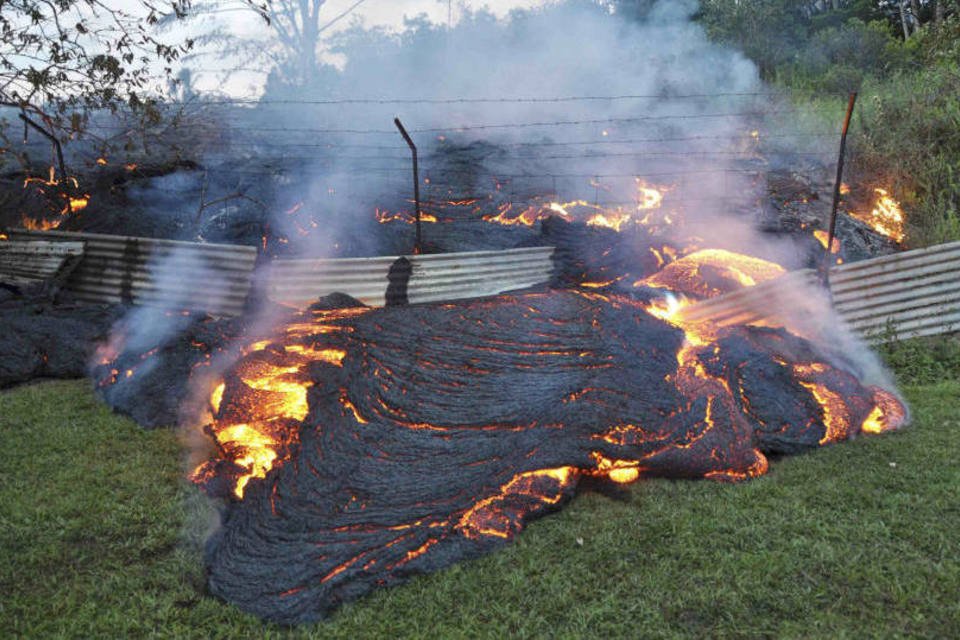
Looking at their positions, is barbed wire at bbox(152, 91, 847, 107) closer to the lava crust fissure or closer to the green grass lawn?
the lava crust fissure

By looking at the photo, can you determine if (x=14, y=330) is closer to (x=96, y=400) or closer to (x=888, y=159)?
(x=96, y=400)

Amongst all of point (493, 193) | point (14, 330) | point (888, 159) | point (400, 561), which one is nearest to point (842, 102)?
point (888, 159)

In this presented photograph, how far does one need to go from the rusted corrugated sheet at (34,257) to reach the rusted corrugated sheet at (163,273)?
5.1 inches

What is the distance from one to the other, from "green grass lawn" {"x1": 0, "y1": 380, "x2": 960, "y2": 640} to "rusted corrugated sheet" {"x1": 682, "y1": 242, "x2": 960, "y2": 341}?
2504 millimetres

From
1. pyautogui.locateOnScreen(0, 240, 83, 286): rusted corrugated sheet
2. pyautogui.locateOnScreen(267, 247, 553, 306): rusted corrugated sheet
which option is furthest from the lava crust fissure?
pyautogui.locateOnScreen(0, 240, 83, 286): rusted corrugated sheet

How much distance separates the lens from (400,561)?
3658mm

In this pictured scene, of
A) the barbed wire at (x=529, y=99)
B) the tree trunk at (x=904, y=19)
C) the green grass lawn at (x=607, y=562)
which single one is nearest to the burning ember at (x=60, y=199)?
the barbed wire at (x=529, y=99)

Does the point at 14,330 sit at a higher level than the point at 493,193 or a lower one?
lower

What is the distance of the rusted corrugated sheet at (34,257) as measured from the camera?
7578 mm

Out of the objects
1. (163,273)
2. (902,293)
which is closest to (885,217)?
(902,293)

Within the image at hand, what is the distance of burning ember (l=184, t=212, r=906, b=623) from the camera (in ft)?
12.4

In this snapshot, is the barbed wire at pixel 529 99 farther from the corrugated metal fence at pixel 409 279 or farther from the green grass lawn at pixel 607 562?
the green grass lawn at pixel 607 562

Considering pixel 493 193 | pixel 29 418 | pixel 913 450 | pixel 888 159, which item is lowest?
pixel 29 418

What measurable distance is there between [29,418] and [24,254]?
3014 mm
